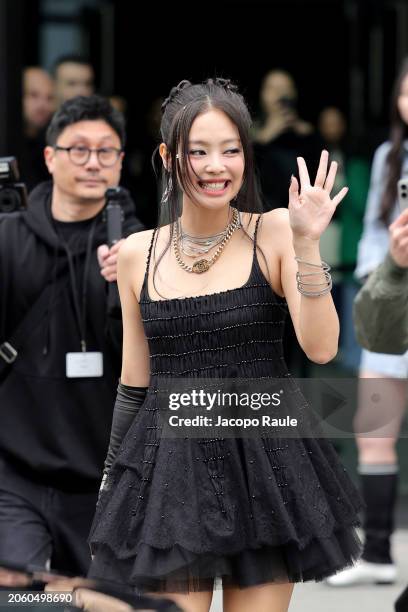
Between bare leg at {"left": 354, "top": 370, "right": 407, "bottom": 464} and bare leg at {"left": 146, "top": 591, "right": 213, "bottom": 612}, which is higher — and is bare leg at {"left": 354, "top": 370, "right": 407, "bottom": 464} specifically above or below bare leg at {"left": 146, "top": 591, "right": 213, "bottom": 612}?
below

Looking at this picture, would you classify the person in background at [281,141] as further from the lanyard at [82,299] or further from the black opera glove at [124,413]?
the black opera glove at [124,413]

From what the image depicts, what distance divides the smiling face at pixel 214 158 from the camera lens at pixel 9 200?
1275mm

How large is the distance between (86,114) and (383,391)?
1573mm

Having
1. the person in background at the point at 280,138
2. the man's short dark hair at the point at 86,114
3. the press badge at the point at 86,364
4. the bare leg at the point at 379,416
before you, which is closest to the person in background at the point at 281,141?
the person in background at the point at 280,138

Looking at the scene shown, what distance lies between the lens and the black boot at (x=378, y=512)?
6121mm

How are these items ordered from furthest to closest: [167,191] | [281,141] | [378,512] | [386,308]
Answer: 1. [281,141]
2. [378,512]
3. [386,308]
4. [167,191]

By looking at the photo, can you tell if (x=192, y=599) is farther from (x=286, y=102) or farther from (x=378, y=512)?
(x=286, y=102)

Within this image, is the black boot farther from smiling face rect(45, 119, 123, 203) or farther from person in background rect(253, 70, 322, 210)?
smiling face rect(45, 119, 123, 203)

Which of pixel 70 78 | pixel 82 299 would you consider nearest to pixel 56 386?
pixel 82 299

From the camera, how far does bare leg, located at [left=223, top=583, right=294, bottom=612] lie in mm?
3527

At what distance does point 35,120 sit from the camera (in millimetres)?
7242

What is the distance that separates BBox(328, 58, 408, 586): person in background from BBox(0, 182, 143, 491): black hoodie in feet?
4.22

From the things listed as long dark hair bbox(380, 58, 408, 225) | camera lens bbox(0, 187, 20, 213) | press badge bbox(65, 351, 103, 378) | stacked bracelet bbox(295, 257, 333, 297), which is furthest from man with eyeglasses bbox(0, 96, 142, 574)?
long dark hair bbox(380, 58, 408, 225)

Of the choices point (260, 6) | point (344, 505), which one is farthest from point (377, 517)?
point (260, 6)
